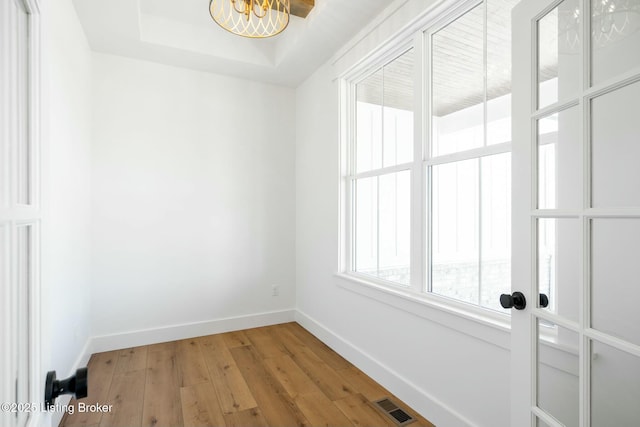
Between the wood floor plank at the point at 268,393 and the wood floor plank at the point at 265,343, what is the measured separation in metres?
0.08

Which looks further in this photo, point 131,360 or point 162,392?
point 131,360

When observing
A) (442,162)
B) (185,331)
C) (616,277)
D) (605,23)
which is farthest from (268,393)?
(605,23)

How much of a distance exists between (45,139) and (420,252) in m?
1.95

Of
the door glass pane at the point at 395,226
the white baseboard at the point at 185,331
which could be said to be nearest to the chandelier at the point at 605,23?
the door glass pane at the point at 395,226

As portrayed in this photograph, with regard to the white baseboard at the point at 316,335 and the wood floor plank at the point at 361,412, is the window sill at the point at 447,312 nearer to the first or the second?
the white baseboard at the point at 316,335

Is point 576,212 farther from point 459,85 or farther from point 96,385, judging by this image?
point 96,385

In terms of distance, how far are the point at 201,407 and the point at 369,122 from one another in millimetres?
2396

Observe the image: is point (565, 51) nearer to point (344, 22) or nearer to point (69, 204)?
point (344, 22)

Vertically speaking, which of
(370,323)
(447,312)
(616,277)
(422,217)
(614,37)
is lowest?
(370,323)

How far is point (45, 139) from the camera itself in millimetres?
806

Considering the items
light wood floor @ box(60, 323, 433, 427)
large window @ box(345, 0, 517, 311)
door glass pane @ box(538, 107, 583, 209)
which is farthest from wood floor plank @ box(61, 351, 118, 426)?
door glass pane @ box(538, 107, 583, 209)

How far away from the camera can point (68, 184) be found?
226 cm

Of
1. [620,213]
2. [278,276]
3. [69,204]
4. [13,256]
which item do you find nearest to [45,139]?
[13,256]

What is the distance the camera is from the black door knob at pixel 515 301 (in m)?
1.27
